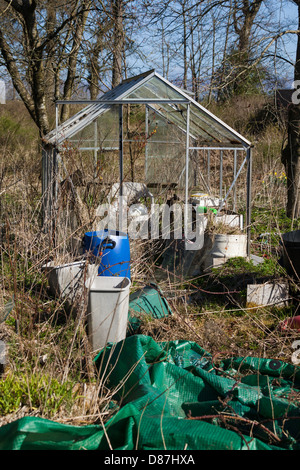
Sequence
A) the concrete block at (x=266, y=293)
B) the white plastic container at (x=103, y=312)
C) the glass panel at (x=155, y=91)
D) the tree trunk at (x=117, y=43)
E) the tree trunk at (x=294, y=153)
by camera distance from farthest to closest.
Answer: the tree trunk at (x=117, y=43), the tree trunk at (x=294, y=153), the glass panel at (x=155, y=91), the concrete block at (x=266, y=293), the white plastic container at (x=103, y=312)

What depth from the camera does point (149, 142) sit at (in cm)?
1028

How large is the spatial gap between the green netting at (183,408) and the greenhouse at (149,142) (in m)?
2.04

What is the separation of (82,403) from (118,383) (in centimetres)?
35

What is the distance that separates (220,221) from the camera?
7152 mm

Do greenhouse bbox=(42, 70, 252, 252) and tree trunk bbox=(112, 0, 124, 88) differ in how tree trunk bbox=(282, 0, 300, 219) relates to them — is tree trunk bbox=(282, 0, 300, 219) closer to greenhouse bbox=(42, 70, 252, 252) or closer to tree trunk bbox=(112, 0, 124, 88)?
greenhouse bbox=(42, 70, 252, 252)

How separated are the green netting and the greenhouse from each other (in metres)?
2.04

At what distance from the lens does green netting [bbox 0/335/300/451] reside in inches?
99.6

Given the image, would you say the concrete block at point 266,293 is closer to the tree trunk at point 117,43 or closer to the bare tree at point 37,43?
the bare tree at point 37,43

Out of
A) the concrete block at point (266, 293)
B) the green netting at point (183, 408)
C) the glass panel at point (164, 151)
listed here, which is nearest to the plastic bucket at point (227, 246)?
the concrete block at point (266, 293)

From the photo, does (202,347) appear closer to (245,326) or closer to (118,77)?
(245,326)

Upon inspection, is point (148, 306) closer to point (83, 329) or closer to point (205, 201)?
point (83, 329)

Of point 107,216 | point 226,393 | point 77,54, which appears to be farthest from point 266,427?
point 77,54

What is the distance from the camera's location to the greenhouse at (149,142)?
272 inches

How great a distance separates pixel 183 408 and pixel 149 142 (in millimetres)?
7673
